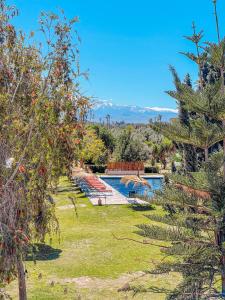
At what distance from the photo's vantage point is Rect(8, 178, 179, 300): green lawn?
406 inches

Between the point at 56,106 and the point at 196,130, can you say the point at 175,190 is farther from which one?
the point at 56,106

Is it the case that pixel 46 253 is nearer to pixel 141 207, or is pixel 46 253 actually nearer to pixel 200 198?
pixel 200 198

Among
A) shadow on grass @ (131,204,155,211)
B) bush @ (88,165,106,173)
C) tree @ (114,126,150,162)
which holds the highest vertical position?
tree @ (114,126,150,162)

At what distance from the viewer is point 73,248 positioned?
48.1ft

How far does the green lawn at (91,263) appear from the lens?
33.8 ft

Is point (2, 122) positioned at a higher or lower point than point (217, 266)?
higher

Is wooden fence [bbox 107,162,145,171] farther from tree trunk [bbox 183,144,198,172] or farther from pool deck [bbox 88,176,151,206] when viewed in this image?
tree trunk [bbox 183,144,198,172]

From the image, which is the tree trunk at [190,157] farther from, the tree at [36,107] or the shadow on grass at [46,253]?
the shadow on grass at [46,253]

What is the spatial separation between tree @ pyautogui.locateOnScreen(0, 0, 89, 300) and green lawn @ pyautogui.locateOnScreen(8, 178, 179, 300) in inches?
40.4

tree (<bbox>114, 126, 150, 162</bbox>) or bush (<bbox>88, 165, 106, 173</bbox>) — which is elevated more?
tree (<bbox>114, 126, 150, 162</bbox>)

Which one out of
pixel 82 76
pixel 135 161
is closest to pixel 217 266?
pixel 82 76

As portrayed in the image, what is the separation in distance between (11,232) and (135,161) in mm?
40280

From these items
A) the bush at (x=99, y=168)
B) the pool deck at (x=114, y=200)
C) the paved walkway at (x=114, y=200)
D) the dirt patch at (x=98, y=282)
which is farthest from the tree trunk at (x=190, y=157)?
the bush at (x=99, y=168)

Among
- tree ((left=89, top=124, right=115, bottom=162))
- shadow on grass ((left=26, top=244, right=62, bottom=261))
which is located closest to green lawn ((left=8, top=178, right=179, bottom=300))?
shadow on grass ((left=26, top=244, right=62, bottom=261))
